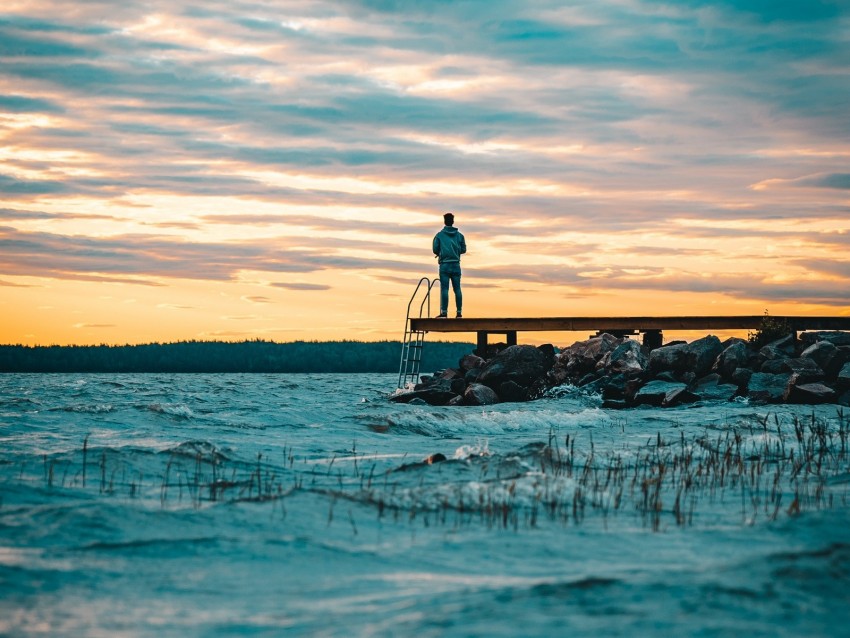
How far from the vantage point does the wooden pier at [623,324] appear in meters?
22.8

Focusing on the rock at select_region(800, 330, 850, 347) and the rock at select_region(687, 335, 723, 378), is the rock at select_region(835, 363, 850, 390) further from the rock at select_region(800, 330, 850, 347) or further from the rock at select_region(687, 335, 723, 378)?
the rock at select_region(687, 335, 723, 378)

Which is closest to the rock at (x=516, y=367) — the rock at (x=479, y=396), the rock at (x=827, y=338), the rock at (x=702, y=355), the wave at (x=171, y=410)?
the rock at (x=479, y=396)

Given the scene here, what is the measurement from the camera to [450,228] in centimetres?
2119

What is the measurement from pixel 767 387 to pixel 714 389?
115cm

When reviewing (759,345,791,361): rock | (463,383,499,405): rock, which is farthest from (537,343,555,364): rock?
(759,345,791,361): rock

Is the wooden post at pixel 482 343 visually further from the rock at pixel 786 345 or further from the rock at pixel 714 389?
the rock at pixel 786 345

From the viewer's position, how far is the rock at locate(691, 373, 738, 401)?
1900 cm

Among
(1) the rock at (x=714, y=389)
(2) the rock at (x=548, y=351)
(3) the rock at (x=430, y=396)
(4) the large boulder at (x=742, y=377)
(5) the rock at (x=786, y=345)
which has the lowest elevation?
(3) the rock at (x=430, y=396)

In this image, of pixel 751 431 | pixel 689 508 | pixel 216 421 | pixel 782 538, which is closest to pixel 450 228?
pixel 216 421

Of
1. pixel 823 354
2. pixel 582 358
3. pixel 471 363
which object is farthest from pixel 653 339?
pixel 823 354

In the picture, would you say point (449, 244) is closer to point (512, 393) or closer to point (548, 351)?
point (512, 393)

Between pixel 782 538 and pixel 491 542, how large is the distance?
2.02 metres

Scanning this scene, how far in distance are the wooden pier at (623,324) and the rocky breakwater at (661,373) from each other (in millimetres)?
527

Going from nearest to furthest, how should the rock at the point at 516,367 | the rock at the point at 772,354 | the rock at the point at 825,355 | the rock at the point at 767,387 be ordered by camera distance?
the rock at the point at 767,387 → the rock at the point at 825,355 → the rock at the point at 772,354 → the rock at the point at 516,367
